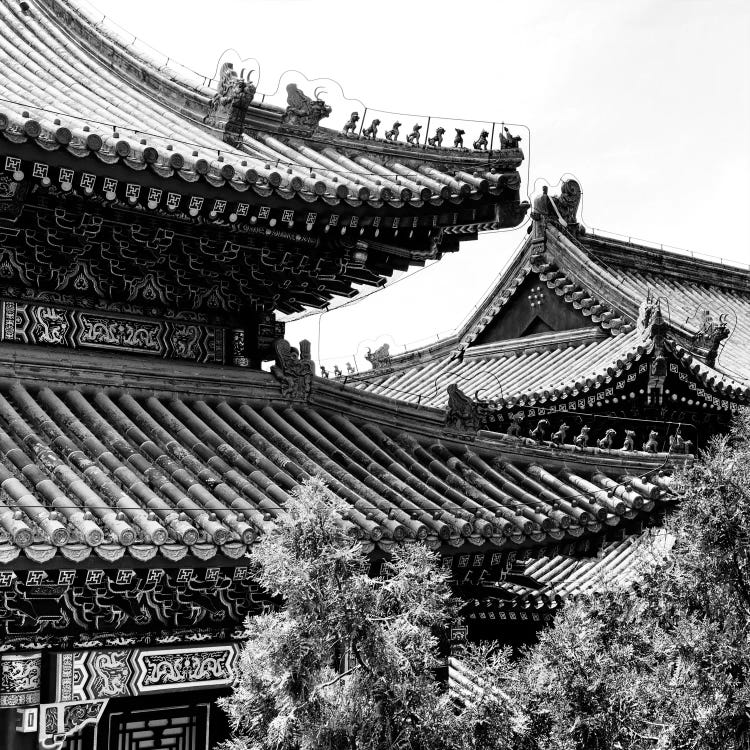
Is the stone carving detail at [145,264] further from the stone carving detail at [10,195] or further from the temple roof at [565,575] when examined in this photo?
the temple roof at [565,575]

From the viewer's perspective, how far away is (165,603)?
7.46 metres

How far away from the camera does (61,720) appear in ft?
22.8

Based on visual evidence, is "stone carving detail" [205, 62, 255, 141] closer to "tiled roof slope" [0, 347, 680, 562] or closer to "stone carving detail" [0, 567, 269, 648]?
"tiled roof slope" [0, 347, 680, 562]

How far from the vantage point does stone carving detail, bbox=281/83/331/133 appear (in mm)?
9594

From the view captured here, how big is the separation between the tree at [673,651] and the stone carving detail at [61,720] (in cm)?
256

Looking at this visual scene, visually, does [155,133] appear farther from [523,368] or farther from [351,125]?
[523,368]

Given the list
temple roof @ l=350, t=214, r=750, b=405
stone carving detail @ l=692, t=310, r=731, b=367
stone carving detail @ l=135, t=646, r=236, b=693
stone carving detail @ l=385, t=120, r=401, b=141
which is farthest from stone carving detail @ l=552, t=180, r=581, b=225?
stone carving detail @ l=135, t=646, r=236, b=693

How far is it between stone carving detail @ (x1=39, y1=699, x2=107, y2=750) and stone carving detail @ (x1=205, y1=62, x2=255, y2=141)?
14.2 ft

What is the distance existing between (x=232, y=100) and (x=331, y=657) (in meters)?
5.00

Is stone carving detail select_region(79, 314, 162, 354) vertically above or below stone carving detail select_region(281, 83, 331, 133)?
below

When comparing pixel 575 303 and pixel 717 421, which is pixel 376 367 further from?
pixel 717 421

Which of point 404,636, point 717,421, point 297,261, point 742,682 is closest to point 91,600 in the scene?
point 404,636

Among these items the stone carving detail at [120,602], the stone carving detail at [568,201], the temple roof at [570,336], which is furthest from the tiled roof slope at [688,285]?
the stone carving detail at [120,602]

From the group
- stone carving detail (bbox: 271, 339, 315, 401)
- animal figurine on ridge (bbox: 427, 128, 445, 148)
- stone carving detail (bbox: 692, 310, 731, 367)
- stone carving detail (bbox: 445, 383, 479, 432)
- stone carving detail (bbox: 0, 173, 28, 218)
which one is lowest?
stone carving detail (bbox: 445, 383, 479, 432)
